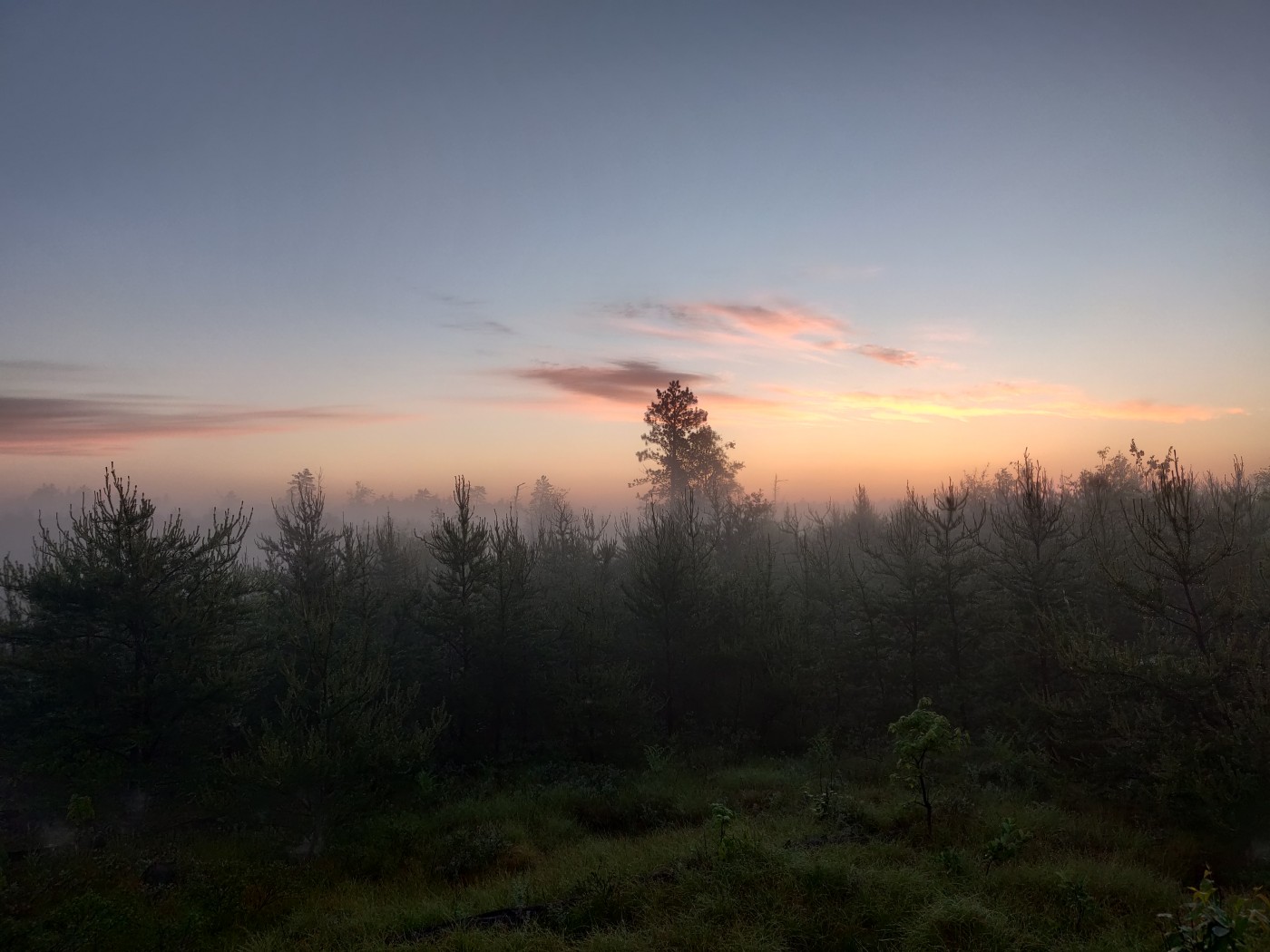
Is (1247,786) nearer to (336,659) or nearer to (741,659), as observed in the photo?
(741,659)

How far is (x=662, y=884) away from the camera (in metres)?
10.4

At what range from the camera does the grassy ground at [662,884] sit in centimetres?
888

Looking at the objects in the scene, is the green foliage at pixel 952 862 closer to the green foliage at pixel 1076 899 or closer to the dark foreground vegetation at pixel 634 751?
the dark foreground vegetation at pixel 634 751

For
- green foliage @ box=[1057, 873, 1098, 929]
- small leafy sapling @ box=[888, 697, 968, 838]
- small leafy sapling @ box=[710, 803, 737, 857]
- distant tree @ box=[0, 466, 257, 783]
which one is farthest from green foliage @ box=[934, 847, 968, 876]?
distant tree @ box=[0, 466, 257, 783]

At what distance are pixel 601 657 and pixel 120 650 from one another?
44.2ft

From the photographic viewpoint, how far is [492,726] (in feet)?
69.9

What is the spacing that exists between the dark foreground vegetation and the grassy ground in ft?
0.22

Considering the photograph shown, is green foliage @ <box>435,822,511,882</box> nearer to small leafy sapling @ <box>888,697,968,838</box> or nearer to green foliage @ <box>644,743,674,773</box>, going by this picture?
green foliage @ <box>644,743,674,773</box>

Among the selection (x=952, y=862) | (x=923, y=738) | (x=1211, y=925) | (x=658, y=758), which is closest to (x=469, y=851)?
(x=658, y=758)

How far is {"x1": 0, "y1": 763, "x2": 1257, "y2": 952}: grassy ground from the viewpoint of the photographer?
8.88 meters

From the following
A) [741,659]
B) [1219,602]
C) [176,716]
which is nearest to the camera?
[1219,602]

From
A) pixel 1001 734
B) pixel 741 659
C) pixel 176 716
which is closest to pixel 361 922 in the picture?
pixel 176 716

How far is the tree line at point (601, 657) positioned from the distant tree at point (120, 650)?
0.06m

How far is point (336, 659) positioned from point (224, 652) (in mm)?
2769
